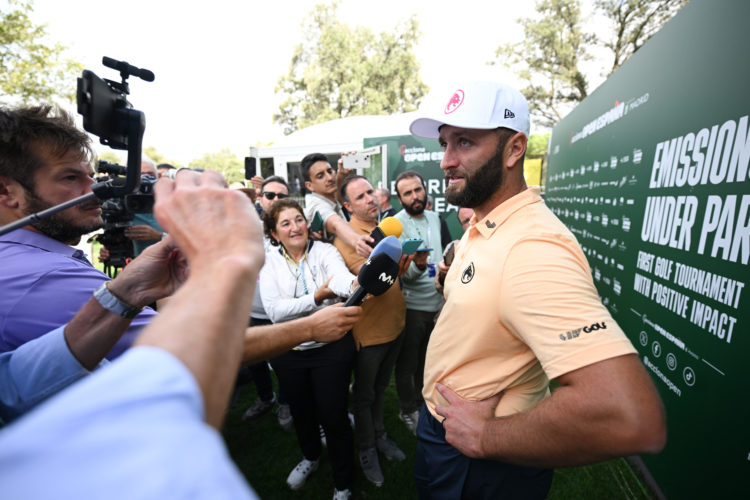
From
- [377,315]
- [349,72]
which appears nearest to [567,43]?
[349,72]

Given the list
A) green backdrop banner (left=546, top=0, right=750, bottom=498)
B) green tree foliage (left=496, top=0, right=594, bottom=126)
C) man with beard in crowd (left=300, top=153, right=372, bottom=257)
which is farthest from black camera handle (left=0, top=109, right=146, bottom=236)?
green tree foliage (left=496, top=0, right=594, bottom=126)

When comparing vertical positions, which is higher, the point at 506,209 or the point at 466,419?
the point at 506,209

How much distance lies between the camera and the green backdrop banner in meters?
1.82

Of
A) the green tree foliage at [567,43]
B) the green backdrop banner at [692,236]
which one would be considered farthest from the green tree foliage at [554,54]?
the green backdrop banner at [692,236]

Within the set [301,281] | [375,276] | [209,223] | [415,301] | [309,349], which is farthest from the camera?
[415,301]

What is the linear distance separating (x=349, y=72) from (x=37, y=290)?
92.2 ft

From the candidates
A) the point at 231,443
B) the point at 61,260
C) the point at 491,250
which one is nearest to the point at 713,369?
the point at 491,250

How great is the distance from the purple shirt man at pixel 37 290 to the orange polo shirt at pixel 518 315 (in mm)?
1295

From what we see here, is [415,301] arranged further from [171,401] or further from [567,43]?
[567,43]

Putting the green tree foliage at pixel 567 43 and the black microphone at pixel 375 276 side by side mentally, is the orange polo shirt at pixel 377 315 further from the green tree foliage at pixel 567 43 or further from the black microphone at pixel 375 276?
the green tree foliage at pixel 567 43

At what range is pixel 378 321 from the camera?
2.85m

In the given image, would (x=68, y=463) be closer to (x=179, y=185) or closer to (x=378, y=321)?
(x=179, y=185)

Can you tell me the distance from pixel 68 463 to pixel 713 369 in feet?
9.25

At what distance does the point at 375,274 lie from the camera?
1690 millimetres
